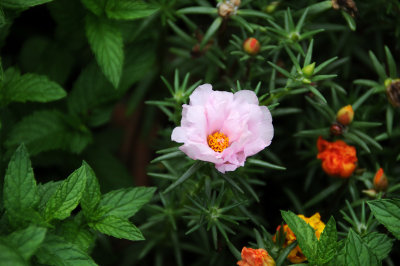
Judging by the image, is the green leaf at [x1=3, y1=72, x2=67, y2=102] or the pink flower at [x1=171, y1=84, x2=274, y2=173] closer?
the pink flower at [x1=171, y1=84, x2=274, y2=173]

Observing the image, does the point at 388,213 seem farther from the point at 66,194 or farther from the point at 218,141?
the point at 66,194

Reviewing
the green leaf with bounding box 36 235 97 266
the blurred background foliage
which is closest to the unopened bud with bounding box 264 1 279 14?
the blurred background foliage

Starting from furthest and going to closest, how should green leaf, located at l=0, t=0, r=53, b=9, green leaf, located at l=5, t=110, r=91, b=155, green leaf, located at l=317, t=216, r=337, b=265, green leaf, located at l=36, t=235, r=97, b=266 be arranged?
1. green leaf, located at l=5, t=110, r=91, b=155
2. green leaf, located at l=0, t=0, r=53, b=9
3. green leaf, located at l=317, t=216, r=337, b=265
4. green leaf, located at l=36, t=235, r=97, b=266

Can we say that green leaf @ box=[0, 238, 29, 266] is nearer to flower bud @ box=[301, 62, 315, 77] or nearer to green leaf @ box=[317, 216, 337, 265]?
green leaf @ box=[317, 216, 337, 265]

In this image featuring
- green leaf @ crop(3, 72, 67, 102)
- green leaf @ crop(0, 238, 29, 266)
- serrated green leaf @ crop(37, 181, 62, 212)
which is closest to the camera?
green leaf @ crop(0, 238, 29, 266)

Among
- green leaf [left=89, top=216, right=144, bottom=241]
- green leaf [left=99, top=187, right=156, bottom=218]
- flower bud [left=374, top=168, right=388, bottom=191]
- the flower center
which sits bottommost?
flower bud [left=374, top=168, right=388, bottom=191]

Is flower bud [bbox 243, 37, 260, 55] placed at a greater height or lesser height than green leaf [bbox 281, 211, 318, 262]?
greater
